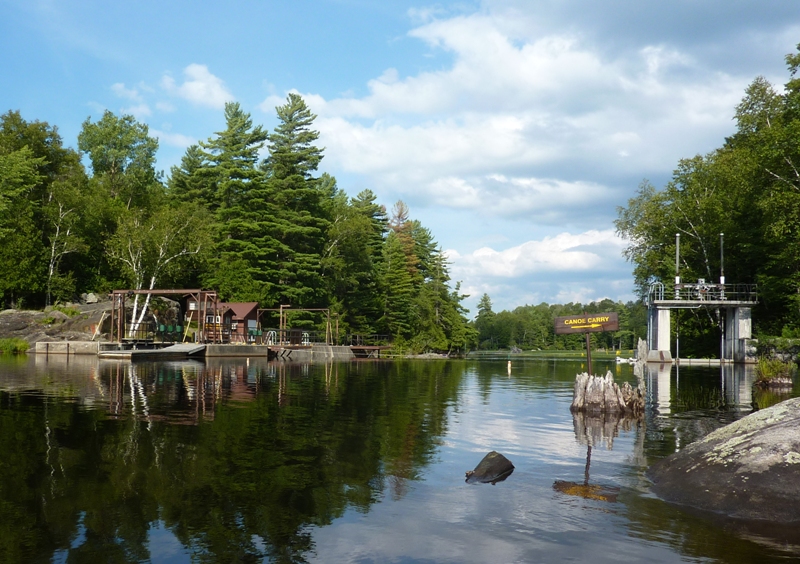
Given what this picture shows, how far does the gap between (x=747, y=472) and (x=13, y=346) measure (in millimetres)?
55866

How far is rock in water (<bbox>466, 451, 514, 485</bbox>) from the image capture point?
36.1ft

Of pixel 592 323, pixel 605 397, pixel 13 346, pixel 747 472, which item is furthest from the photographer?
pixel 13 346

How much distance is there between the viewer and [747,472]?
30.8 feet

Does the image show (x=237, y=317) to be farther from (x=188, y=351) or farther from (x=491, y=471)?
(x=491, y=471)

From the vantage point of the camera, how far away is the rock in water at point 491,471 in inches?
434

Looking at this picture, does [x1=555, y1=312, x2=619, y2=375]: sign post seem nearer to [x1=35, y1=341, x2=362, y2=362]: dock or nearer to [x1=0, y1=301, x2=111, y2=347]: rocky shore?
[x1=35, y1=341, x2=362, y2=362]: dock

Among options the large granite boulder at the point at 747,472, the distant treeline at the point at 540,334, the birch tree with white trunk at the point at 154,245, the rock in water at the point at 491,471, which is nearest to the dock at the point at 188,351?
the birch tree with white trunk at the point at 154,245

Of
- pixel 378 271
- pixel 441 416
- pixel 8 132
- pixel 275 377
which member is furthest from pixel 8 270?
pixel 441 416

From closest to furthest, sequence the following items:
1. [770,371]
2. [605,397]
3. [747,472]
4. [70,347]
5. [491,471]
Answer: [747,472], [491,471], [605,397], [770,371], [70,347]

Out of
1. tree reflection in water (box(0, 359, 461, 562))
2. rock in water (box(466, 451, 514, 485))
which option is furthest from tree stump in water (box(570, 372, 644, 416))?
rock in water (box(466, 451, 514, 485))

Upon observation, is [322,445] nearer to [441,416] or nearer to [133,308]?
[441,416]

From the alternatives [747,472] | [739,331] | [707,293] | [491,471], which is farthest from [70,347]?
[739,331]

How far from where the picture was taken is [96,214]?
68375 millimetres

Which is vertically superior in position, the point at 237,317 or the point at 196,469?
the point at 237,317
